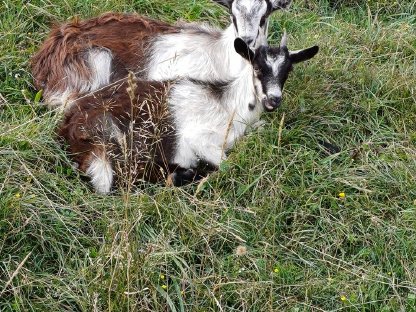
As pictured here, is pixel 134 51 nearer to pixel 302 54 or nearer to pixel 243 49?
pixel 243 49

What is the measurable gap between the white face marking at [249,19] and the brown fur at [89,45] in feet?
1.91

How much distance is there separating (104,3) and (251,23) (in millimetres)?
1401

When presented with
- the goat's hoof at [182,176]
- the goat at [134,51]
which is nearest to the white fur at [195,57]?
the goat at [134,51]

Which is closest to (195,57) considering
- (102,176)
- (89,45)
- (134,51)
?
(134,51)

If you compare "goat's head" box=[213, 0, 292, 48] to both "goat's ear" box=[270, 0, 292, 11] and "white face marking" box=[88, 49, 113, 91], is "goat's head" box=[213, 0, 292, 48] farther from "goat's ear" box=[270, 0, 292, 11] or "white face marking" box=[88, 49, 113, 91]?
"white face marking" box=[88, 49, 113, 91]

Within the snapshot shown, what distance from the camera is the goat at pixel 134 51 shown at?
650 centimetres

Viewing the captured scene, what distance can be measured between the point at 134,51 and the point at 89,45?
1.10 ft

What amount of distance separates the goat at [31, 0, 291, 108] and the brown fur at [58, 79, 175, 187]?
1.47 ft

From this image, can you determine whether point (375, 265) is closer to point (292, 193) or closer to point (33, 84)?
point (292, 193)

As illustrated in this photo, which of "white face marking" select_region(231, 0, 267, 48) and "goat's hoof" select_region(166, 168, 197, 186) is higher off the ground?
"white face marking" select_region(231, 0, 267, 48)

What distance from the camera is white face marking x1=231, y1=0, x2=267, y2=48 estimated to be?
252 inches

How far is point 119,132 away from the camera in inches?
231

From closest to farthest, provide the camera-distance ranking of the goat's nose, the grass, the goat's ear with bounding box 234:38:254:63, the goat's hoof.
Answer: the grass
the goat's hoof
the goat's ear with bounding box 234:38:254:63
the goat's nose

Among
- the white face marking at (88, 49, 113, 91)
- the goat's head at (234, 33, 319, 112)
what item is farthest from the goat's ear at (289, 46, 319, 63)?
the white face marking at (88, 49, 113, 91)
